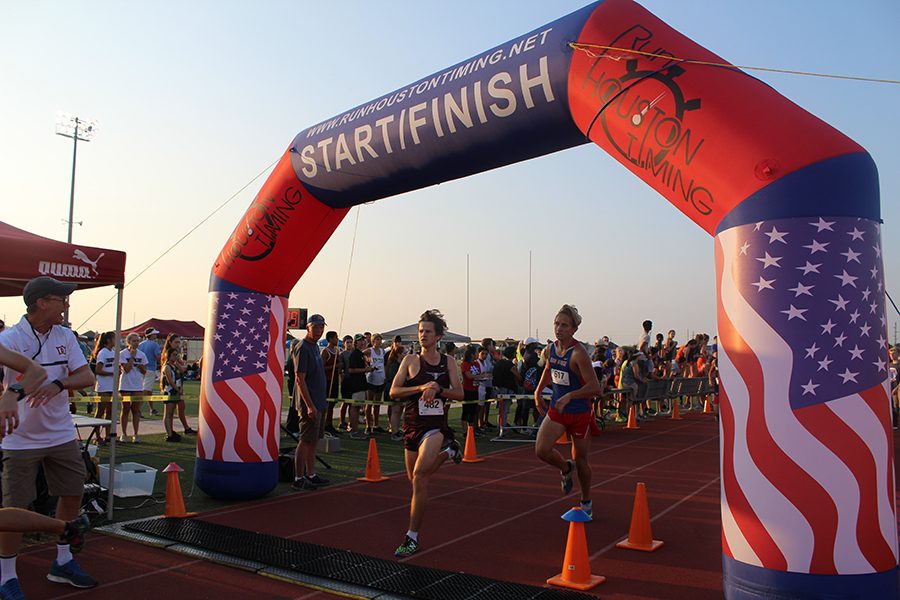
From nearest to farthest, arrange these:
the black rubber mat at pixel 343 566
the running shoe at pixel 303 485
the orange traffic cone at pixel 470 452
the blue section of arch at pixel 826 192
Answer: the blue section of arch at pixel 826 192 < the black rubber mat at pixel 343 566 < the running shoe at pixel 303 485 < the orange traffic cone at pixel 470 452

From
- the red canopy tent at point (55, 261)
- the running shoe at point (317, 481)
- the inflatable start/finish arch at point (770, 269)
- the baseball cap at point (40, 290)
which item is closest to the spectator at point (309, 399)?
the running shoe at point (317, 481)

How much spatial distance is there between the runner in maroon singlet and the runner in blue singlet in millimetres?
1216

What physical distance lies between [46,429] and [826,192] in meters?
5.22

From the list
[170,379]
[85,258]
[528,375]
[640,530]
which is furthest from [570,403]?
[170,379]

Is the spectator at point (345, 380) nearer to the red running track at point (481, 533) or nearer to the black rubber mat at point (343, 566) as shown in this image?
the red running track at point (481, 533)

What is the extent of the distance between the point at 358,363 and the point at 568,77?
10.1m

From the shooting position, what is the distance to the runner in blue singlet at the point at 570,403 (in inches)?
271

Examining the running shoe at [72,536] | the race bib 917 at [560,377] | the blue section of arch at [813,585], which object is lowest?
the blue section of arch at [813,585]

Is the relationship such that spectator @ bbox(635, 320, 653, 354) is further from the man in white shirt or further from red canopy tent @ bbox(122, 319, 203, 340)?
red canopy tent @ bbox(122, 319, 203, 340)

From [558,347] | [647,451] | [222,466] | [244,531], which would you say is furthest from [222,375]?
[647,451]

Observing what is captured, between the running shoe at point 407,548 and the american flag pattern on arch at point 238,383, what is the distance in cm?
278

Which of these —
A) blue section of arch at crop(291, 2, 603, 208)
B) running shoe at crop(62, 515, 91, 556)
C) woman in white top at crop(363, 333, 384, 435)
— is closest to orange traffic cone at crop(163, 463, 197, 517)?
running shoe at crop(62, 515, 91, 556)

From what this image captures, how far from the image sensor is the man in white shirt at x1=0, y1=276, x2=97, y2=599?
4.70 m

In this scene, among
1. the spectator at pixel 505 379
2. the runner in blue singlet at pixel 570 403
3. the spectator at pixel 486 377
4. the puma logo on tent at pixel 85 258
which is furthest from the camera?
the spectator at pixel 505 379
